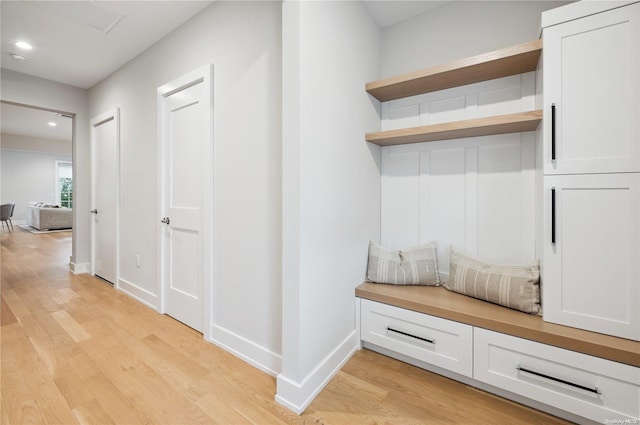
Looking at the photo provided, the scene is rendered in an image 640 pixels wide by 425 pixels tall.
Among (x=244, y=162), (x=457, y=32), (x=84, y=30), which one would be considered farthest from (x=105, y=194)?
(x=457, y=32)

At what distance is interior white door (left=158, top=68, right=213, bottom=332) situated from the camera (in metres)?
2.12

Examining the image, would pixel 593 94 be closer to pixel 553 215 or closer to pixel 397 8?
pixel 553 215

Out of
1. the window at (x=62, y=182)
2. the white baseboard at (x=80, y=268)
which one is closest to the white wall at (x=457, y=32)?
the white baseboard at (x=80, y=268)

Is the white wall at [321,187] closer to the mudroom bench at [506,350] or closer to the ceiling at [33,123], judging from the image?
the mudroom bench at [506,350]

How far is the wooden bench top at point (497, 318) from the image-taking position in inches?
47.4

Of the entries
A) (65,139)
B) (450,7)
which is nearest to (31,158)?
(65,139)

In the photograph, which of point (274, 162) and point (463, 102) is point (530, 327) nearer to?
point (463, 102)

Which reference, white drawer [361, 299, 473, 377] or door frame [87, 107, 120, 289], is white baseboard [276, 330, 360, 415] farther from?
door frame [87, 107, 120, 289]

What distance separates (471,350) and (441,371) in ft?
0.90

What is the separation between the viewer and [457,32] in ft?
6.43

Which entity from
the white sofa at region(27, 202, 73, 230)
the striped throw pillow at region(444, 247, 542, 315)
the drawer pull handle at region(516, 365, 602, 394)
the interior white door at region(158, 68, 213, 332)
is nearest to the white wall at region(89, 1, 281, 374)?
the interior white door at region(158, 68, 213, 332)

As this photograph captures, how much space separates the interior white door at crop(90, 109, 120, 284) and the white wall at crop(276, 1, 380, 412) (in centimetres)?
281

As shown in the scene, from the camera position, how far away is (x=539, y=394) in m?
1.36

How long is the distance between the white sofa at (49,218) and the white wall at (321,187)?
936cm
